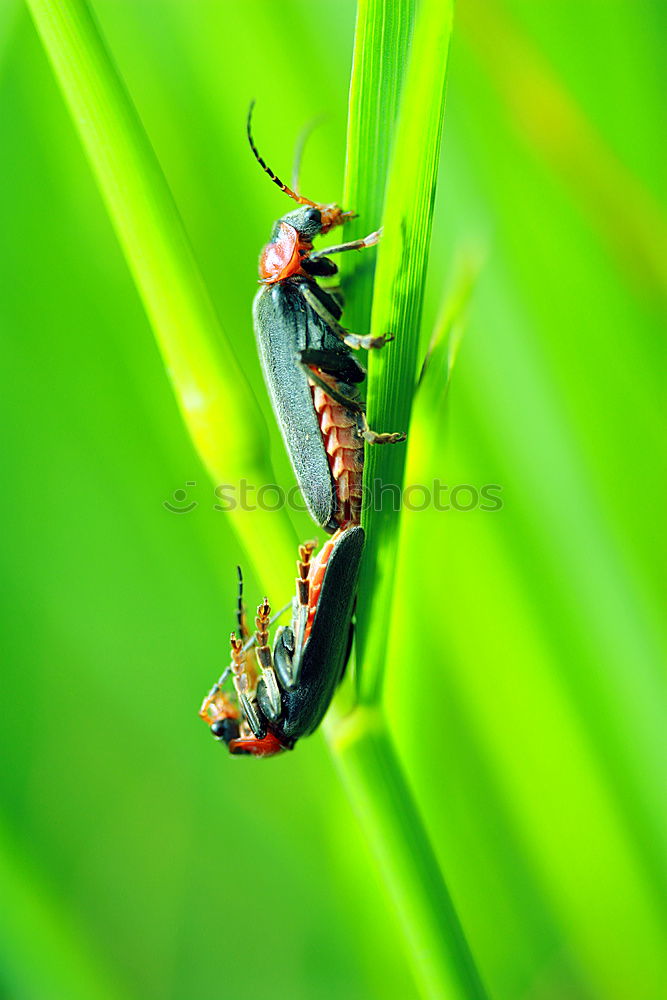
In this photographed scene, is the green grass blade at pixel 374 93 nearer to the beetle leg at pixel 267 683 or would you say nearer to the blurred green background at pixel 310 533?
the blurred green background at pixel 310 533

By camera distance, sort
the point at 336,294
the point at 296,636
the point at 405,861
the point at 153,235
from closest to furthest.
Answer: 1. the point at 153,235
2. the point at 405,861
3. the point at 296,636
4. the point at 336,294

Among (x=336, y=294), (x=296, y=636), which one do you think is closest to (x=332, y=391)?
(x=336, y=294)

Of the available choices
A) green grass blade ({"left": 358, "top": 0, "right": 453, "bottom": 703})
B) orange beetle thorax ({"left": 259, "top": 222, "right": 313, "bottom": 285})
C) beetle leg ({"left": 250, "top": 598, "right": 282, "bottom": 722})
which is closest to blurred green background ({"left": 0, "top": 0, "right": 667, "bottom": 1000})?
green grass blade ({"left": 358, "top": 0, "right": 453, "bottom": 703})

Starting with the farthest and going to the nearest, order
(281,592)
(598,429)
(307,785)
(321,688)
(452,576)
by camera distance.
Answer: (307,785), (452,576), (598,429), (321,688), (281,592)

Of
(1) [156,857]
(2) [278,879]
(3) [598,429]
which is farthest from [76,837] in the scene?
(3) [598,429]

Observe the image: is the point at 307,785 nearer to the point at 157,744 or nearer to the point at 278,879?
the point at 278,879

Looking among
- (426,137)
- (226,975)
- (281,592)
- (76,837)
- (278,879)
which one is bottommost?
(226,975)

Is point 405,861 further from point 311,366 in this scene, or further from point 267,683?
point 311,366
